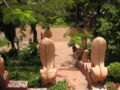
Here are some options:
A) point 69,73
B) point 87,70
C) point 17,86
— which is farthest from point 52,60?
point 69,73

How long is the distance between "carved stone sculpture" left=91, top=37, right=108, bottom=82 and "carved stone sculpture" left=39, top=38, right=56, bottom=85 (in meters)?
1.48

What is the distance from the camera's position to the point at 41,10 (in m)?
10.1

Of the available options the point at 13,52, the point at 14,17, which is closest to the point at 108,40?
the point at 14,17

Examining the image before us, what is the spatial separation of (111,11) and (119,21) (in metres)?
0.67

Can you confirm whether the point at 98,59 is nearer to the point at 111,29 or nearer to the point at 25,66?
the point at 111,29

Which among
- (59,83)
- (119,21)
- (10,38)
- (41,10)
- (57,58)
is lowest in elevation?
(57,58)

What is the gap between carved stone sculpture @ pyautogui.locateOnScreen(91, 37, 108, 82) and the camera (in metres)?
8.71

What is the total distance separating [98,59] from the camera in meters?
8.89

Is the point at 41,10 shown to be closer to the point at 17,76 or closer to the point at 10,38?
the point at 17,76

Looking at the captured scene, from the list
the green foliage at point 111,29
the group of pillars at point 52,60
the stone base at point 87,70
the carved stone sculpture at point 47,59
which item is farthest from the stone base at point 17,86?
the green foliage at point 111,29

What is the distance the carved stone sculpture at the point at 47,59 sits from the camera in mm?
8766

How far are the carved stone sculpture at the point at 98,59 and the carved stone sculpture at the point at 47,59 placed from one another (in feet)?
4.86

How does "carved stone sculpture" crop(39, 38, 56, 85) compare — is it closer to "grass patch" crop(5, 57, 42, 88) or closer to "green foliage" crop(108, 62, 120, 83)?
"grass patch" crop(5, 57, 42, 88)

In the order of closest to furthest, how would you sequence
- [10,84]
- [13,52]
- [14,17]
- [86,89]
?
[14,17] < [10,84] < [86,89] < [13,52]
